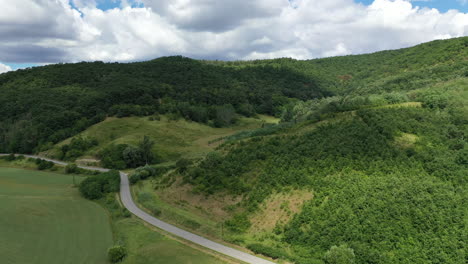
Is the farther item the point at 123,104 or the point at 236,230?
the point at 123,104

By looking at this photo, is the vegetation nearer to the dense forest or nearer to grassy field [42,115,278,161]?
the dense forest

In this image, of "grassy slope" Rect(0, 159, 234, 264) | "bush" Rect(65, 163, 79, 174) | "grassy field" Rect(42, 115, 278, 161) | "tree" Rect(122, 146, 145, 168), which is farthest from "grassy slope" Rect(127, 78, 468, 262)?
"grassy field" Rect(42, 115, 278, 161)

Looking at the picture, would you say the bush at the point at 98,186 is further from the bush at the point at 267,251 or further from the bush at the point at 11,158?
the bush at the point at 11,158

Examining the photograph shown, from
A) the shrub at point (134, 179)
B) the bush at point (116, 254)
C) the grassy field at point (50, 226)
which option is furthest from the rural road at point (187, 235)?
the bush at point (116, 254)

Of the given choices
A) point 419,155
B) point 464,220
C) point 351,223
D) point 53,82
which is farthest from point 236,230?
point 53,82

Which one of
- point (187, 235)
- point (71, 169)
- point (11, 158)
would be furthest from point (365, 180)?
point (11, 158)

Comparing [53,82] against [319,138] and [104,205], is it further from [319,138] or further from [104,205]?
[319,138]
